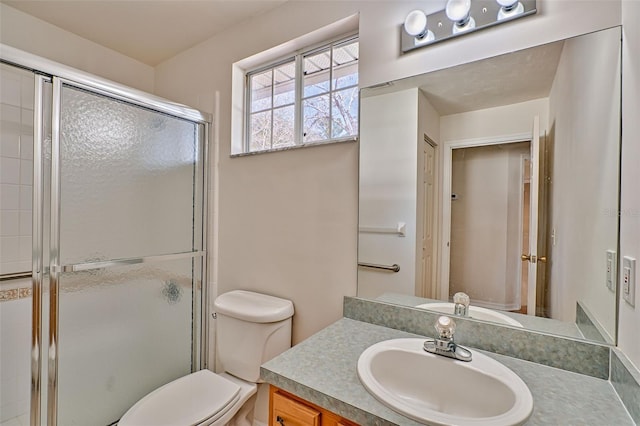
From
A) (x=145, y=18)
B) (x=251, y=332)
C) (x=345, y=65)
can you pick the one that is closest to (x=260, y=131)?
(x=345, y=65)

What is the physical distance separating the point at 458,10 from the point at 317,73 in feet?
2.53

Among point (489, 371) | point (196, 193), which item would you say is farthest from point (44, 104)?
point (489, 371)

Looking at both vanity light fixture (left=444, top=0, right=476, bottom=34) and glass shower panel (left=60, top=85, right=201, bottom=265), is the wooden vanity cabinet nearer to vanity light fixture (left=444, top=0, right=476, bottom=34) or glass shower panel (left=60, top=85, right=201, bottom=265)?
glass shower panel (left=60, top=85, right=201, bottom=265)

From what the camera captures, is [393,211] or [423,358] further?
[393,211]

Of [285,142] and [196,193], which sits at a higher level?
[285,142]

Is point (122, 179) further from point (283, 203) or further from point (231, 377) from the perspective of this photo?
point (231, 377)

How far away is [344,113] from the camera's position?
153 cm

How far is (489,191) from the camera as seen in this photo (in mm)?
1100

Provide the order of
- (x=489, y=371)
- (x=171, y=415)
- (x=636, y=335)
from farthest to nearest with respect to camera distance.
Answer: (x=171, y=415) < (x=489, y=371) < (x=636, y=335)

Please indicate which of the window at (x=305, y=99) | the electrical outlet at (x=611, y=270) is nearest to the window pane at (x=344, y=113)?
the window at (x=305, y=99)

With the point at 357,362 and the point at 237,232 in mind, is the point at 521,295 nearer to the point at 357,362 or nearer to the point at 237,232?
the point at 357,362

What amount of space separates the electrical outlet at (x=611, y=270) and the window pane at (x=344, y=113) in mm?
1041

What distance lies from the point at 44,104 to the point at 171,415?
1.42m

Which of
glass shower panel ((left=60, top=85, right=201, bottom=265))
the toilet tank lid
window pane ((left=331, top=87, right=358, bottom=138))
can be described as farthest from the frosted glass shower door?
window pane ((left=331, top=87, right=358, bottom=138))
